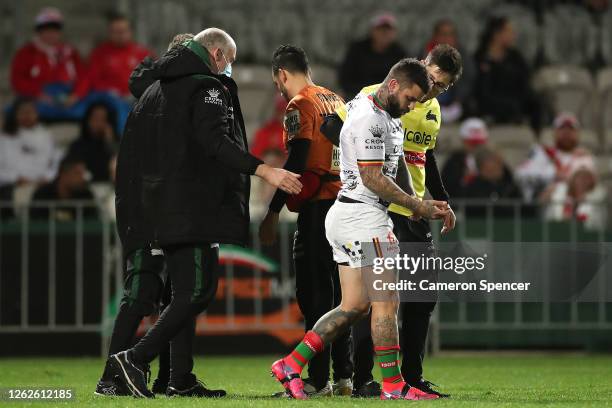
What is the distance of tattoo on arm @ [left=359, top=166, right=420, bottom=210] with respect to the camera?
7.60 meters

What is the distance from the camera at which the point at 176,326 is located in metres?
7.96

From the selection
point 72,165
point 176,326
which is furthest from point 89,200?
point 176,326

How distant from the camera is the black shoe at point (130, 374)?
7902mm

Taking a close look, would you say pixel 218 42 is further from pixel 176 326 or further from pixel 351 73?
pixel 351 73

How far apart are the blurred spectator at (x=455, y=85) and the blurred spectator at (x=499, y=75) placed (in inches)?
4.0

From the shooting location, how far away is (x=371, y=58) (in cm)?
1650

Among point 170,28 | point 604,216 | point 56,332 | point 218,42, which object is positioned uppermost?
point 170,28

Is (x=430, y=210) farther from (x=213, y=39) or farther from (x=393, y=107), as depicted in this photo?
(x=213, y=39)

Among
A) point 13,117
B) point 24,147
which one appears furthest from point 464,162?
point 13,117

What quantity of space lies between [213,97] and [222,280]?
537cm

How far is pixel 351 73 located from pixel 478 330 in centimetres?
423

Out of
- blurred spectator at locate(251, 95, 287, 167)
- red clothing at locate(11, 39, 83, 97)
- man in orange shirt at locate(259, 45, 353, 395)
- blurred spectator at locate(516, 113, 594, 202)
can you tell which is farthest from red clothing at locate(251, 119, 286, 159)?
man in orange shirt at locate(259, 45, 353, 395)

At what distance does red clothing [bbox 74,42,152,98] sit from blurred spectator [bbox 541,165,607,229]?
16.9ft

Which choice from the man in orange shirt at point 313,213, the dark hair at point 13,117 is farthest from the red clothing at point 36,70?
the man in orange shirt at point 313,213
